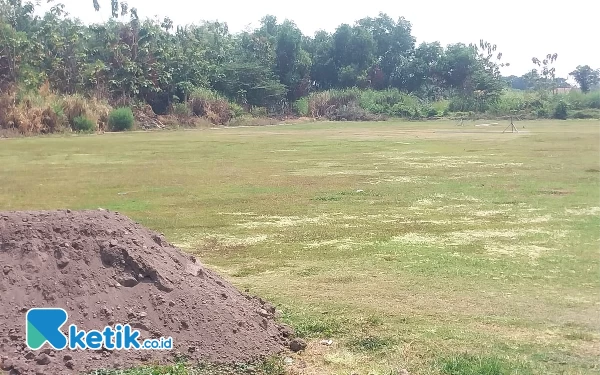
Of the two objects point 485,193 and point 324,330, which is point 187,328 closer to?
point 324,330

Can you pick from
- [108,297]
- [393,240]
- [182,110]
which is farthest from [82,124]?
[108,297]

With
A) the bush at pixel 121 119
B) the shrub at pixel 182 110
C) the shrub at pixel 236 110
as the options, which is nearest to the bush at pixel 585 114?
the shrub at pixel 236 110

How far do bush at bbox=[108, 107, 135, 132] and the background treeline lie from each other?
0.26 meters

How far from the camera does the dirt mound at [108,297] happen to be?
530 cm

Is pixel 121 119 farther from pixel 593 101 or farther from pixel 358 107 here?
pixel 593 101

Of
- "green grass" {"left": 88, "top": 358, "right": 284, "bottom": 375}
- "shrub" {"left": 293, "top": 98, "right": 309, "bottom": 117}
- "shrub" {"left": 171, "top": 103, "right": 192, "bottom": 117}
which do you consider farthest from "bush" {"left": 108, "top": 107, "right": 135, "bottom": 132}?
"green grass" {"left": 88, "top": 358, "right": 284, "bottom": 375}

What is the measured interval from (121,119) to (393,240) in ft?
140

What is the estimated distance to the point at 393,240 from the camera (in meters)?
11.1

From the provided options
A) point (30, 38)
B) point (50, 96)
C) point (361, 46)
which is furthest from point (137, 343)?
point (361, 46)

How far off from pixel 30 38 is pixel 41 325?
5317 centimetres

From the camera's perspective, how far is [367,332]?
662 cm

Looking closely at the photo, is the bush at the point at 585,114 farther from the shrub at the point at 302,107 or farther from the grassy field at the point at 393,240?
the grassy field at the point at 393,240

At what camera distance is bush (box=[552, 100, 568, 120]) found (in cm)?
6391

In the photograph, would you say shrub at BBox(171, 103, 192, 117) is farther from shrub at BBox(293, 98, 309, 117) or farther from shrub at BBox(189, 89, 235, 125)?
shrub at BBox(293, 98, 309, 117)
